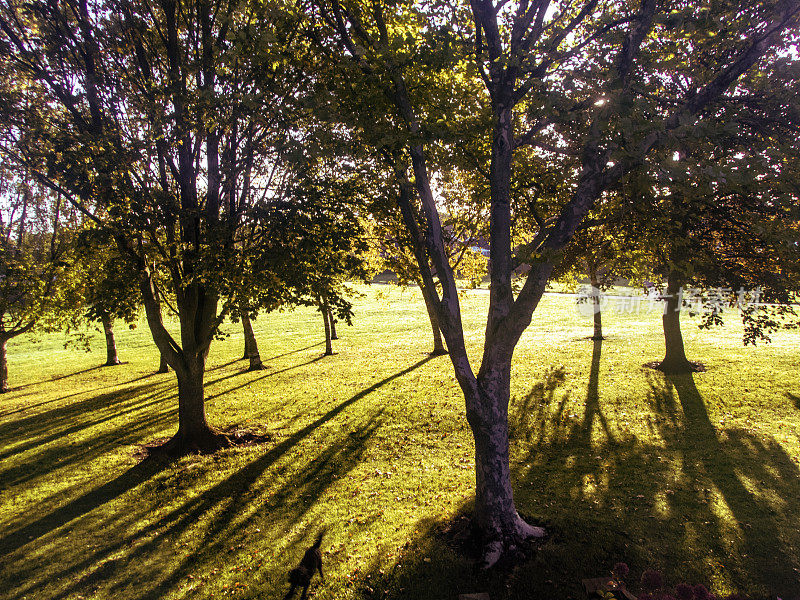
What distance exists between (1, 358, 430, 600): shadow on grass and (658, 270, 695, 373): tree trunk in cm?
1440

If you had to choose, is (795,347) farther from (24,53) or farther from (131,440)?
(24,53)

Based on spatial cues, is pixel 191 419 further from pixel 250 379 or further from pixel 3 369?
pixel 3 369

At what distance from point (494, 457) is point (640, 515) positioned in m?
3.53

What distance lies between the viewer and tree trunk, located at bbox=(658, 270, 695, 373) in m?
18.2

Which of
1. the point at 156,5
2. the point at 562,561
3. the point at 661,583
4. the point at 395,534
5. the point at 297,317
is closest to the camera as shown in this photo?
the point at 661,583

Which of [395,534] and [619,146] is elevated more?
[619,146]

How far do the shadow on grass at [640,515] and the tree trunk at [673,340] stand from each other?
603cm

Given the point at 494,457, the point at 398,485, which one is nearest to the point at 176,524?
the point at 398,485

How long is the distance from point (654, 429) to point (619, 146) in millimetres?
10264

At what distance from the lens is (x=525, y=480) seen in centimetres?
986

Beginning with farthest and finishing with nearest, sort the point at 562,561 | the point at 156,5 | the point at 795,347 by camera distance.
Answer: the point at 795,347
the point at 156,5
the point at 562,561

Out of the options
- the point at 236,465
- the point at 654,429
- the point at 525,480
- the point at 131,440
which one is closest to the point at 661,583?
the point at 525,480

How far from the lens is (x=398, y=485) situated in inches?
392

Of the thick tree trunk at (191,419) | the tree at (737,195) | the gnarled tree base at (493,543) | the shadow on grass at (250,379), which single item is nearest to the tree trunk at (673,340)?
the tree at (737,195)
